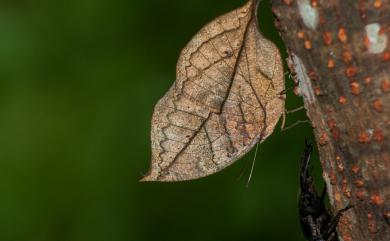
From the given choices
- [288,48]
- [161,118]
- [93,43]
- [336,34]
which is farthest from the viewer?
[93,43]

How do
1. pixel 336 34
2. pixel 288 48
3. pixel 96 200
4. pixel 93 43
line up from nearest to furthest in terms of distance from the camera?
pixel 336 34 < pixel 288 48 < pixel 96 200 < pixel 93 43

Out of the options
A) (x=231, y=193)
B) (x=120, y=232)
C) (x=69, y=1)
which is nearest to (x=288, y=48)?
(x=231, y=193)

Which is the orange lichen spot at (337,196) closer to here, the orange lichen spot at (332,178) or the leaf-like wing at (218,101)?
the orange lichen spot at (332,178)

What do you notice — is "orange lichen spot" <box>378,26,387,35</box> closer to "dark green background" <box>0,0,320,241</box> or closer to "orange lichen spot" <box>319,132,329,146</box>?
"orange lichen spot" <box>319,132,329,146</box>

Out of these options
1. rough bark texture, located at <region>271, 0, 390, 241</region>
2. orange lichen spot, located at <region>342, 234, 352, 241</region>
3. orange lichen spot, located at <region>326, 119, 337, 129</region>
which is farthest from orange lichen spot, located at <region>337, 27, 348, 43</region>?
orange lichen spot, located at <region>342, 234, 352, 241</region>

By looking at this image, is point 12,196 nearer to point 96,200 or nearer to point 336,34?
point 96,200

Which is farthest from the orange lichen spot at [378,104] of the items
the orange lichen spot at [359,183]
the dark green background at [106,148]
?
the dark green background at [106,148]

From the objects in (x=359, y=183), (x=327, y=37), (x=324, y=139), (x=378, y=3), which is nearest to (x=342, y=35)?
(x=327, y=37)
